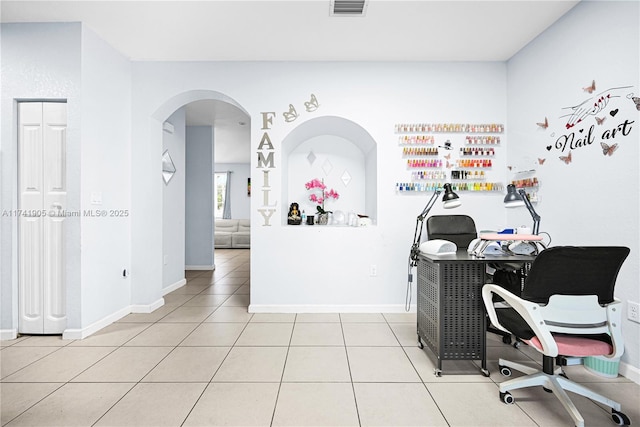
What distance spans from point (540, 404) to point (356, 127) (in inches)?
113

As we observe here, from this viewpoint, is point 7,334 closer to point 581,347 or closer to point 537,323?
point 537,323

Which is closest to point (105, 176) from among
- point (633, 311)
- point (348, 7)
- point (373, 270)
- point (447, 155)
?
point (348, 7)

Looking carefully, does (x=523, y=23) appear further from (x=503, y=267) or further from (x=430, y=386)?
(x=430, y=386)

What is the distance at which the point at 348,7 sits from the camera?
2.62 metres

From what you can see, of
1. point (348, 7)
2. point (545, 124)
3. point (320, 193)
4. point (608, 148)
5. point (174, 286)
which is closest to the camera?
point (608, 148)

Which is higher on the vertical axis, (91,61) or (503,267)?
(91,61)

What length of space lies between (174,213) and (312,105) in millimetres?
2726

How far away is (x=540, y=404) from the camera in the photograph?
187 centimetres

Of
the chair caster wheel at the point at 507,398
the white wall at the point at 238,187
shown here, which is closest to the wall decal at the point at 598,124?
the chair caster wheel at the point at 507,398

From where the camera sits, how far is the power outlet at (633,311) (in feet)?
6.86

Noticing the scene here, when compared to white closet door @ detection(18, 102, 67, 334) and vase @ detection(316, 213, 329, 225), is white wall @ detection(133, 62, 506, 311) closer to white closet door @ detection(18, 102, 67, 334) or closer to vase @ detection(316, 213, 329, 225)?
vase @ detection(316, 213, 329, 225)

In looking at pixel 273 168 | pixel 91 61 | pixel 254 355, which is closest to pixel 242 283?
pixel 273 168

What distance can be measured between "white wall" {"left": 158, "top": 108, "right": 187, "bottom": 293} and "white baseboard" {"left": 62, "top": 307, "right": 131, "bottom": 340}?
1108mm

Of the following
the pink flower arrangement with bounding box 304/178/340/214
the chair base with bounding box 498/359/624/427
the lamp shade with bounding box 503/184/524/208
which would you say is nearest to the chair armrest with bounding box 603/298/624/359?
the chair base with bounding box 498/359/624/427
